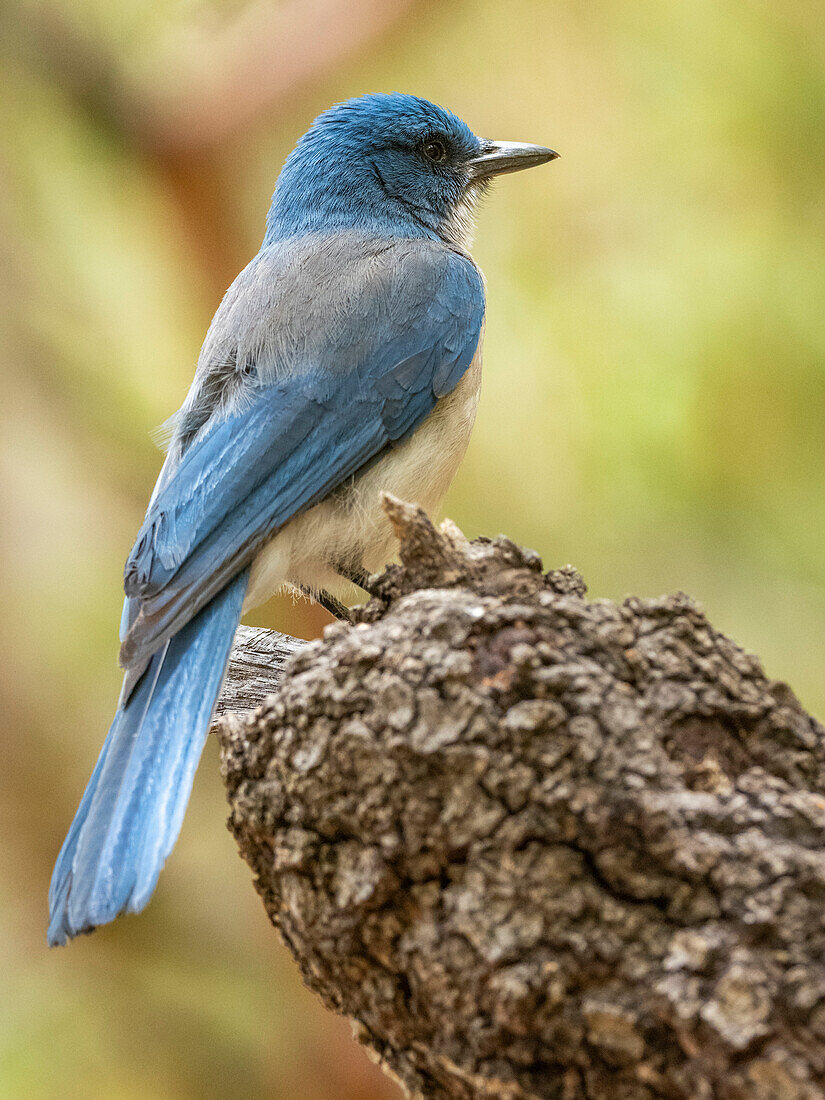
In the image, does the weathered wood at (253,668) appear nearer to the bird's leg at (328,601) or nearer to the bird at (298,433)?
the bird at (298,433)

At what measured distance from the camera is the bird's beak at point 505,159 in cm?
363

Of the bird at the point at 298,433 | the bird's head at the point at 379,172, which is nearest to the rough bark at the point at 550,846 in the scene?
the bird at the point at 298,433

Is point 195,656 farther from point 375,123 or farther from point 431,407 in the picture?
point 375,123

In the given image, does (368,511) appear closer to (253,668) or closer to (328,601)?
(253,668)

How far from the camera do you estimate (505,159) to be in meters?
3.65

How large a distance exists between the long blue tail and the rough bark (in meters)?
0.21

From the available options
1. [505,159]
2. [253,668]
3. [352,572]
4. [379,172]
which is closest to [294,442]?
[352,572]

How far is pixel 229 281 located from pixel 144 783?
284cm

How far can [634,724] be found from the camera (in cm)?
143

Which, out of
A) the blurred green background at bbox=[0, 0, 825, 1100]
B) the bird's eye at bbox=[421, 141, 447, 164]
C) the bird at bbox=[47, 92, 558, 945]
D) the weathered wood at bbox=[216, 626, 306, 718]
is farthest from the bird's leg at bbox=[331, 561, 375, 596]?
the bird's eye at bbox=[421, 141, 447, 164]

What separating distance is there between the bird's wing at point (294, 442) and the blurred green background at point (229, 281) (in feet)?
4.10

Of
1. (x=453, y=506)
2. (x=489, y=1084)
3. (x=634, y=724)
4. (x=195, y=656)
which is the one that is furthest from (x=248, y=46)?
(x=489, y=1084)

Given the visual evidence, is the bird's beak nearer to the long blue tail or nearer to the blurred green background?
the blurred green background

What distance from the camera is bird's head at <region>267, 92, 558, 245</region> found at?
3393 millimetres
